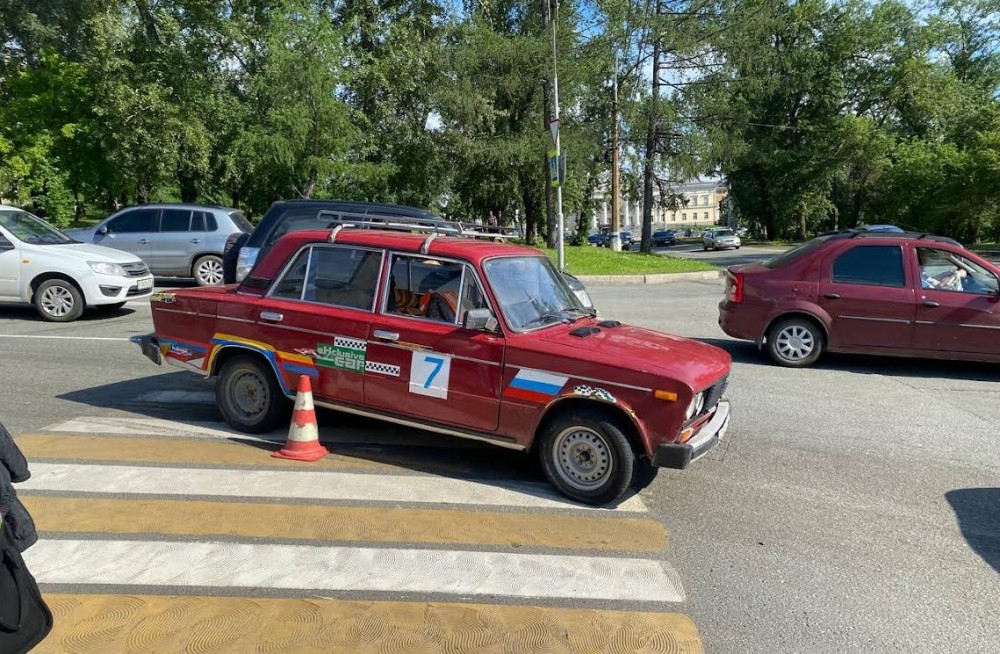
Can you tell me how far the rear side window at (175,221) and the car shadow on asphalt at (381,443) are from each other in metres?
9.47

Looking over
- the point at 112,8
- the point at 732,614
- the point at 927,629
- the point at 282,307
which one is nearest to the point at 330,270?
the point at 282,307

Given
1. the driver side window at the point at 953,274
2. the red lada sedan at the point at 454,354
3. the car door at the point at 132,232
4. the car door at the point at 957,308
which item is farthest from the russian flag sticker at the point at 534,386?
the car door at the point at 132,232

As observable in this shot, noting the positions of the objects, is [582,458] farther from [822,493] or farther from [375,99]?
[375,99]

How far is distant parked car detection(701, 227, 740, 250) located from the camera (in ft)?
171

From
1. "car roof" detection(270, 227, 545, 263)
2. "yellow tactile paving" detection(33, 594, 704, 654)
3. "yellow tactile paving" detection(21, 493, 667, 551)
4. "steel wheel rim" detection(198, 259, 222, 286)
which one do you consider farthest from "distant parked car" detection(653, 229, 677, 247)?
"yellow tactile paving" detection(33, 594, 704, 654)

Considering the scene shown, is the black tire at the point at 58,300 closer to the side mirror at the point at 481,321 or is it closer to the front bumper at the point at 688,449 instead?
the side mirror at the point at 481,321

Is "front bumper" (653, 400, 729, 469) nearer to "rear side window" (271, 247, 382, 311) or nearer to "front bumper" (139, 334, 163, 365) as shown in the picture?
"rear side window" (271, 247, 382, 311)

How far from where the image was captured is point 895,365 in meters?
9.52

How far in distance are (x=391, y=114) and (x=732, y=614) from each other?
29.8m

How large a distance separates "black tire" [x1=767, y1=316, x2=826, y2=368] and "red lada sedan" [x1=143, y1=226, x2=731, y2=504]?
408 cm

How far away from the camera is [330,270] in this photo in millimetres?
5750

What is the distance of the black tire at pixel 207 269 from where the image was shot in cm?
1591

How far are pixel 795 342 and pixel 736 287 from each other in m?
1.01

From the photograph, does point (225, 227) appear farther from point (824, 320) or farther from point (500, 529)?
point (500, 529)
